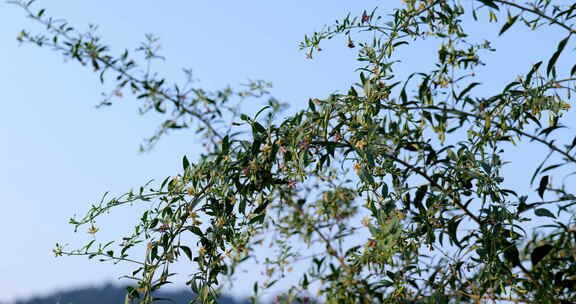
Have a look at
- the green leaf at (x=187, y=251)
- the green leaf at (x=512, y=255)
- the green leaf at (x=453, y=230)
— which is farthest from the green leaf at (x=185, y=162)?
the green leaf at (x=512, y=255)

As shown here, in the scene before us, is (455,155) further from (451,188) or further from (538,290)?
(538,290)

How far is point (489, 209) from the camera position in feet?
7.10

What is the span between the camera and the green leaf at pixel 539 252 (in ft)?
6.00

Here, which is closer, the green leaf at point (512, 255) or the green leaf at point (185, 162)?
the green leaf at point (512, 255)

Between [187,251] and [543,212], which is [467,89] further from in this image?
[187,251]

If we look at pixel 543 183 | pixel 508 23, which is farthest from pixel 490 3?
pixel 543 183

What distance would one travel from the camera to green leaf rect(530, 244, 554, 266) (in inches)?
72.0

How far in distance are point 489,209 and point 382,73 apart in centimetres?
55

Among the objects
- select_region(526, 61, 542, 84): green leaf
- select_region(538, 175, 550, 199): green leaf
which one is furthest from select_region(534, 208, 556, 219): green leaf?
select_region(526, 61, 542, 84): green leaf

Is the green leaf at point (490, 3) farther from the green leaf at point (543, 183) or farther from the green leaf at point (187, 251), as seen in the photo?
the green leaf at point (187, 251)

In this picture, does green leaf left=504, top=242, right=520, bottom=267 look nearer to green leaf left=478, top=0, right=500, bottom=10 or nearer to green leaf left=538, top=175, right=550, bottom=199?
green leaf left=538, top=175, right=550, bottom=199

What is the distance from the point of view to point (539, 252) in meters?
1.84

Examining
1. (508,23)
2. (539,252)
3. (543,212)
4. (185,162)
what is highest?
(508,23)

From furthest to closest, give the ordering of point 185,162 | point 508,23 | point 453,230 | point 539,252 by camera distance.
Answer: point 185,162
point 453,230
point 508,23
point 539,252
